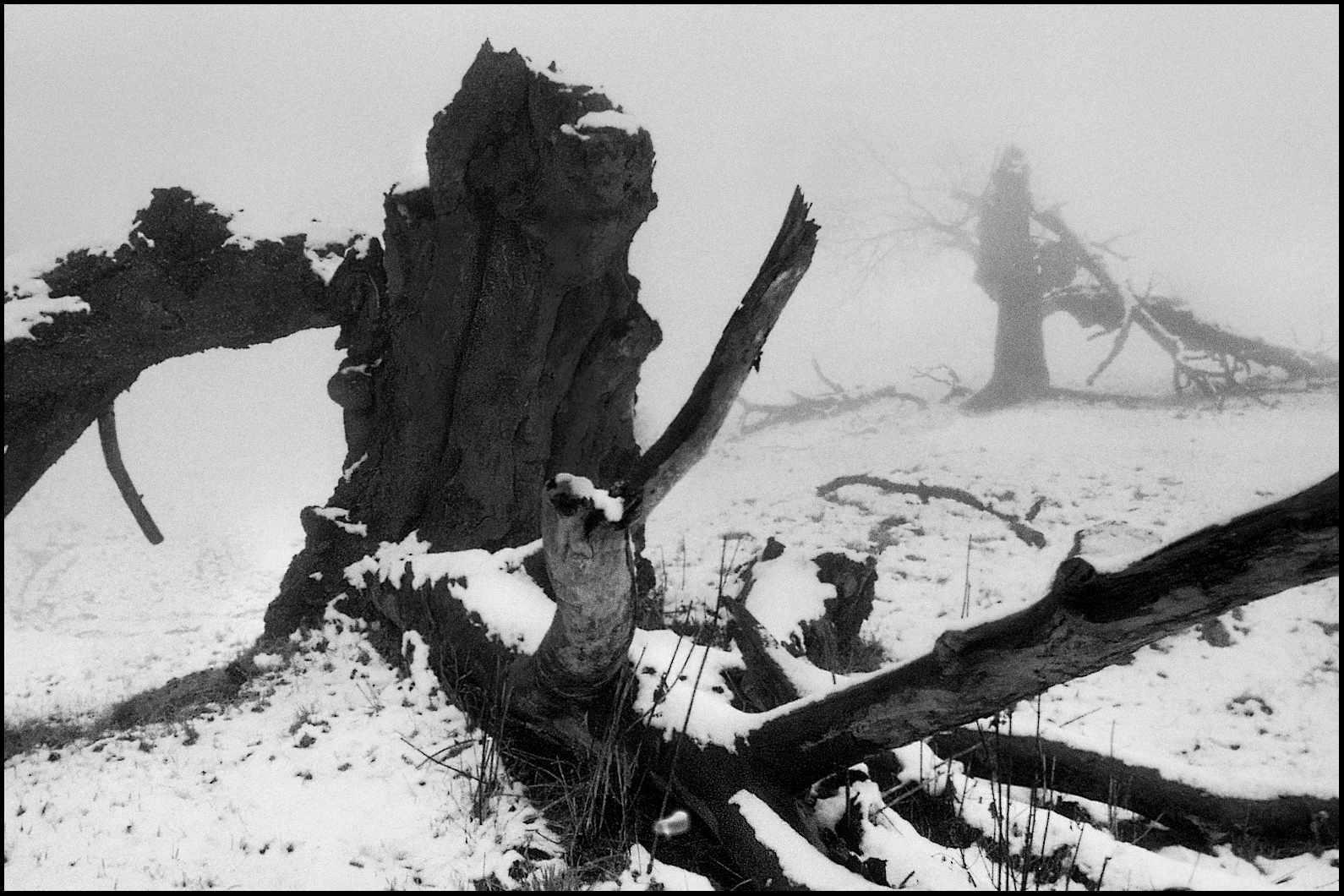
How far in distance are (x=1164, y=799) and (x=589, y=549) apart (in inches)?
108

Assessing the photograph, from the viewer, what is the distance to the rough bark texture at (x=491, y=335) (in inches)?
183

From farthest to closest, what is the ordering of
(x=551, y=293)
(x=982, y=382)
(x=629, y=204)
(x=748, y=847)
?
(x=982, y=382) < (x=551, y=293) < (x=629, y=204) < (x=748, y=847)

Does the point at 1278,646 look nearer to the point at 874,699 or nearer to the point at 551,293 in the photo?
the point at 874,699

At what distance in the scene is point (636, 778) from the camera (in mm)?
2855

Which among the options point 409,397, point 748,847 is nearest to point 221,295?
point 409,397

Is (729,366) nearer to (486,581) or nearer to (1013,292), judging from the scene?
(486,581)

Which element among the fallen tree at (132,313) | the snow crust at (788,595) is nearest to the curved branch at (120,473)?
the fallen tree at (132,313)

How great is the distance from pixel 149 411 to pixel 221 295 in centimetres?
5615

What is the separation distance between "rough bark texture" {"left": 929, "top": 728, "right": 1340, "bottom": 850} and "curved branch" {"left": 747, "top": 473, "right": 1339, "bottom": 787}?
722 mm

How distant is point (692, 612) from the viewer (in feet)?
19.1

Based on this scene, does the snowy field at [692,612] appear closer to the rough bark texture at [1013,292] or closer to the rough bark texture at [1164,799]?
the rough bark texture at [1164,799]

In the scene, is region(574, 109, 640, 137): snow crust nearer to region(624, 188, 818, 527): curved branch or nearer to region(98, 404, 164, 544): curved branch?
region(624, 188, 818, 527): curved branch

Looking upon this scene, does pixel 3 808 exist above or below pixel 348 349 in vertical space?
below

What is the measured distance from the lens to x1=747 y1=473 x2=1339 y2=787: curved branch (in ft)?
4.33
